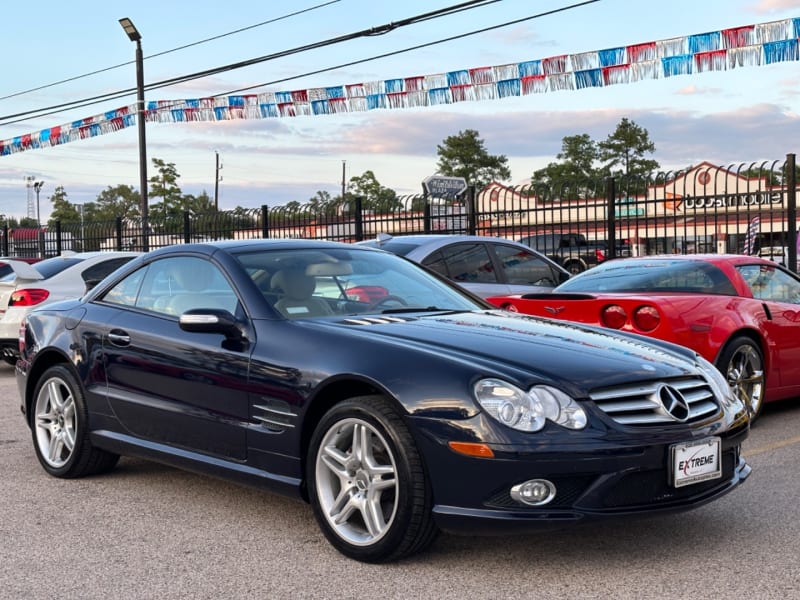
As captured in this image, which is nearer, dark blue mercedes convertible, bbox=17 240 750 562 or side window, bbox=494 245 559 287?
dark blue mercedes convertible, bbox=17 240 750 562

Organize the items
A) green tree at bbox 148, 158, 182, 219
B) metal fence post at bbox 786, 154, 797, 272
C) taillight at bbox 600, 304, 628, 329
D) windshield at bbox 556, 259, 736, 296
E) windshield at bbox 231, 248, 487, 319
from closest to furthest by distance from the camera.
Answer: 1. windshield at bbox 231, 248, 487, 319
2. taillight at bbox 600, 304, 628, 329
3. windshield at bbox 556, 259, 736, 296
4. metal fence post at bbox 786, 154, 797, 272
5. green tree at bbox 148, 158, 182, 219

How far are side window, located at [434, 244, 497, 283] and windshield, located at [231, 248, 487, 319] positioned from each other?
439 centimetres

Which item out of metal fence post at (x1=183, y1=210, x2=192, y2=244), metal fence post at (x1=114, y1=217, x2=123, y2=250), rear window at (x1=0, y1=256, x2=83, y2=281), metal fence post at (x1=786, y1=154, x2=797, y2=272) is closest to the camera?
rear window at (x1=0, y1=256, x2=83, y2=281)

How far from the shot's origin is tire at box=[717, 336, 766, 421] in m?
7.25

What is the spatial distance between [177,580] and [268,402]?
876mm

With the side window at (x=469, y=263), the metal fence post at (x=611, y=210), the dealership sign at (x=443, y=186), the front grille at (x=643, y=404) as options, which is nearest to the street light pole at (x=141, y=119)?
the dealership sign at (x=443, y=186)

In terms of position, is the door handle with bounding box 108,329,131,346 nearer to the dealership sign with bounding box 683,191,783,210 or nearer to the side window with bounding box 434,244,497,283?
the side window with bounding box 434,244,497,283

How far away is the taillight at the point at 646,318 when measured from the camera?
7051 mm

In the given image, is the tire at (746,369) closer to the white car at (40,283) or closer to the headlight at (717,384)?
the headlight at (717,384)

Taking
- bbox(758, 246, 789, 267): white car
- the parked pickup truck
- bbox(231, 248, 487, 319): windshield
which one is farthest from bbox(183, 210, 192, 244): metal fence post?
bbox(231, 248, 487, 319): windshield

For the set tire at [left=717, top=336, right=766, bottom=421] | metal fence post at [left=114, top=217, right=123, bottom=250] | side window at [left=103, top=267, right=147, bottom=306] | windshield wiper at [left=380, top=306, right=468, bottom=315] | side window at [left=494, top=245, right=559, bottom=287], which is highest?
metal fence post at [left=114, top=217, right=123, bottom=250]

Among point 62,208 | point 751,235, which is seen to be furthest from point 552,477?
point 62,208

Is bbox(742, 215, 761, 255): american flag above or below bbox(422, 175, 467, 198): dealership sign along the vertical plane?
below

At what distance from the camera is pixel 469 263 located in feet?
33.8
